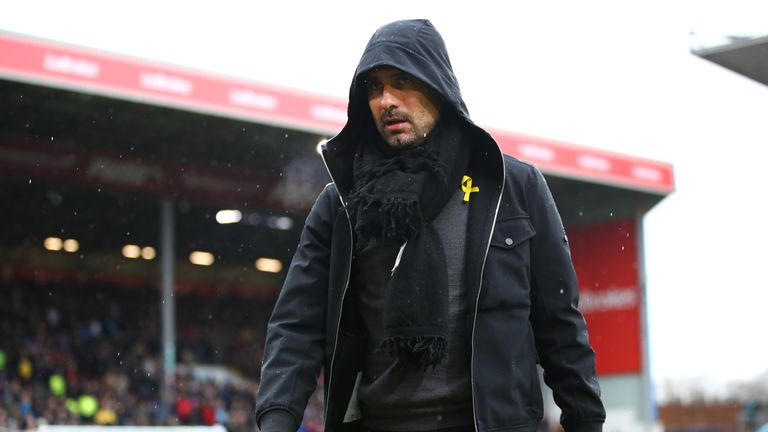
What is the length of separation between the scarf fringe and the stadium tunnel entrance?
49.1ft

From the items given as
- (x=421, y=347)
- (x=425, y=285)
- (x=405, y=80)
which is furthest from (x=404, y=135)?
(x=421, y=347)

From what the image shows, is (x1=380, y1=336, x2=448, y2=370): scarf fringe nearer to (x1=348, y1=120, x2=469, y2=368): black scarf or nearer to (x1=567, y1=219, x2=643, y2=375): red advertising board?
(x1=348, y1=120, x2=469, y2=368): black scarf

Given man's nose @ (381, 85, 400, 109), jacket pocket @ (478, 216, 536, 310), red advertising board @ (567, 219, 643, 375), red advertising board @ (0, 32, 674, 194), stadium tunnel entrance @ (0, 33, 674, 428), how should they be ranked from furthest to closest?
red advertising board @ (567, 219, 643, 375)
stadium tunnel entrance @ (0, 33, 674, 428)
red advertising board @ (0, 32, 674, 194)
man's nose @ (381, 85, 400, 109)
jacket pocket @ (478, 216, 536, 310)

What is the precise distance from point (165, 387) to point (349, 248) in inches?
744

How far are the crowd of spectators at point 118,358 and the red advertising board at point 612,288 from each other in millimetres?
7597

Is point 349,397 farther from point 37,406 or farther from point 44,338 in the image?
point 44,338

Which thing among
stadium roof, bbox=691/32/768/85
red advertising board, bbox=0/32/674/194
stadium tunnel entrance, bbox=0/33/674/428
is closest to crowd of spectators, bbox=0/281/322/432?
stadium tunnel entrance, bbox=0/33/674/428

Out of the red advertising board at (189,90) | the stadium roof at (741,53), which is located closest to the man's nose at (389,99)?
the stadium roof at (741,53)

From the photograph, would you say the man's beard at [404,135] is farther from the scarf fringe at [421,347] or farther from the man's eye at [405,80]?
the scarf fringe at [421,347]

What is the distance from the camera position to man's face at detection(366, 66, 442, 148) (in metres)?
2.87

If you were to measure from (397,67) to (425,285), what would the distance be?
0.57m

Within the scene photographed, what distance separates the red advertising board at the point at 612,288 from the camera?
27.3 metres

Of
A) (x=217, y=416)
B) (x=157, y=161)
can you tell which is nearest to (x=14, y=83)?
(x=157, y=161)

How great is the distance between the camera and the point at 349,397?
9.33 feet
